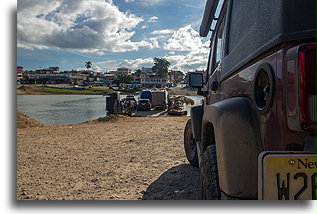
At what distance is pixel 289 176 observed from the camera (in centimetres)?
116

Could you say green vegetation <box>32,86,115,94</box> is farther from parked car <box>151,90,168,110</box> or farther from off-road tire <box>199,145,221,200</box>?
off-road tire <box>199,145,221,200</box>

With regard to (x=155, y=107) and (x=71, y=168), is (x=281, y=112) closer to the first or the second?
(x=71, y=168)

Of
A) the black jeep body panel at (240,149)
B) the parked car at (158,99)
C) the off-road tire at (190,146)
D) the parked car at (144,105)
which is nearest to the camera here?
the black jeep body panel at (240,149)

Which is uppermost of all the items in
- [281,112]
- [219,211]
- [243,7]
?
[243,7]

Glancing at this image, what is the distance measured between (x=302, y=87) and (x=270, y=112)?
0.76ft

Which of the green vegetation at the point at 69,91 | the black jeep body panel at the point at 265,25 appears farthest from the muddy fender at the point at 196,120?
the green vegetation at the point at 69,91

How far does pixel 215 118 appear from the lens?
5.52 ft

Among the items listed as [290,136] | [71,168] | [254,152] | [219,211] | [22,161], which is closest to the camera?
[290,136]

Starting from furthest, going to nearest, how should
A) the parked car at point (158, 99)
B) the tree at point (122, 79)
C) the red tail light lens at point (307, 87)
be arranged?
1. the tree at point (122, 79)
2. the parked car at point (158, 99)
3. the red tail light lens at point (307, 87)

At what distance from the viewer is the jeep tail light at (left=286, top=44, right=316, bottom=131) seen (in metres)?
1.02

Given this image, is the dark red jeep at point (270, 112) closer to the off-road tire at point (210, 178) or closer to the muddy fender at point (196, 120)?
the off-road tire at point (210, 178)

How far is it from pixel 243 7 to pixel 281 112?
0.95 meters

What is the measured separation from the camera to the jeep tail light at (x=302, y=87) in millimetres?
1021

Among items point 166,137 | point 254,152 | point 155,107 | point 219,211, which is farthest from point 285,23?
point 155,107
